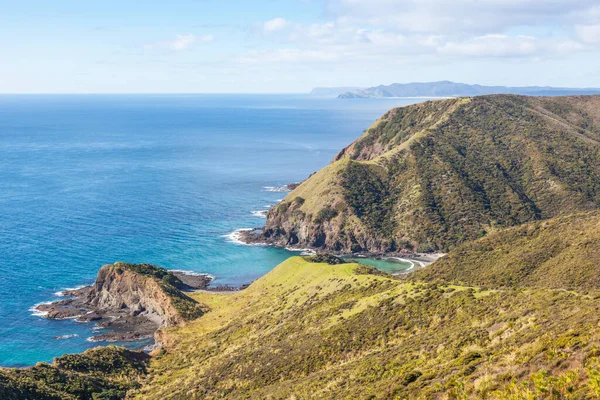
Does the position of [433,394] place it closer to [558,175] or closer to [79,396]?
[79,396]

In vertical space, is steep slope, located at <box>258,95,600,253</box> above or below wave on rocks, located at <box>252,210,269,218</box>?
above

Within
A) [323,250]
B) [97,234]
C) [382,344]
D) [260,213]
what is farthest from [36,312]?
[260,213]

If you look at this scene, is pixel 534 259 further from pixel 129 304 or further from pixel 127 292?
pixel 127 292

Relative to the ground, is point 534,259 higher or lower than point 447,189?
lower

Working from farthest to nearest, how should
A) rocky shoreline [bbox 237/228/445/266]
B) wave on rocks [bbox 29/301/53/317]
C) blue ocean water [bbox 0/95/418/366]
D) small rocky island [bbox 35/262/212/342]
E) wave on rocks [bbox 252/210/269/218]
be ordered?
wave on rocks [bbox 252/210/269/218], rocky shoreline [bbox 237/228/445/266], wave on rocks [bbox 29/301/53/317], blue ocean water [bbox 0/95/418/366], small rocky island [bbox 35/262/212/342]

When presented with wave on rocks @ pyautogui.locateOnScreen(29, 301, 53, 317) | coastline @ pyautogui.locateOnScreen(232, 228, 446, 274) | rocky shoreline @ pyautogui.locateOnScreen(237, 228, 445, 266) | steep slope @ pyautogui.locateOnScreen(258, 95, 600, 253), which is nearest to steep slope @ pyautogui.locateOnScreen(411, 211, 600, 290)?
coastline @ pyautogui.locateOnScreen(232, 228, 446, 274)

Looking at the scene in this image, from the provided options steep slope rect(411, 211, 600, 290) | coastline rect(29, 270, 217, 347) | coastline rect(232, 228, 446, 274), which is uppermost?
steep slope rect(411, 211, 600, 290)

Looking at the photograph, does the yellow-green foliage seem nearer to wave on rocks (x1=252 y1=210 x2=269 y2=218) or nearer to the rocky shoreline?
the rocky shoreline

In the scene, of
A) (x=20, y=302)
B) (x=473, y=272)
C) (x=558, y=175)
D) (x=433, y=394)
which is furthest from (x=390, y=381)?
(x=558, y=175)
